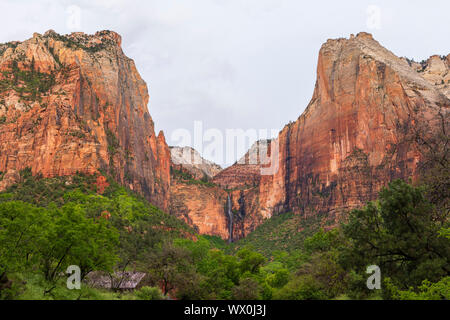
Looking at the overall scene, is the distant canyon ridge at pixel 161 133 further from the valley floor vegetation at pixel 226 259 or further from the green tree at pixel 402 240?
the green tree at pixel 402 240

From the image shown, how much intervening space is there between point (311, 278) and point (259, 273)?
1731 cm

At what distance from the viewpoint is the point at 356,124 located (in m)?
99.3

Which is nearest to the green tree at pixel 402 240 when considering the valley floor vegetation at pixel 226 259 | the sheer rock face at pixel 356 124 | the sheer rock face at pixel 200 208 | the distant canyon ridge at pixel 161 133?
the valley floor vegetation at pixel 226 259

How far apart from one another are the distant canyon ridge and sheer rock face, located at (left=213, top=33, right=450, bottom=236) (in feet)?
0.87

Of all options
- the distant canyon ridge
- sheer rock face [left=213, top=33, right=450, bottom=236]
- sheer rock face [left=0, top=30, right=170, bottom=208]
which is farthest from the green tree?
sheer rock face [left=213, top=33, right=450, bottom=236]

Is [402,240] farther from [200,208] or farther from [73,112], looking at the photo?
[200,208]

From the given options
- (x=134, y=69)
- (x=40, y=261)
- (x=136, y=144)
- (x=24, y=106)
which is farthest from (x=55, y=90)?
(x=40, y=261)

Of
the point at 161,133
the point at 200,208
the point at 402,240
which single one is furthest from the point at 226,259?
the point at 200,208

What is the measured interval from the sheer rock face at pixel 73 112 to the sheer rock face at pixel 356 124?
43922mm

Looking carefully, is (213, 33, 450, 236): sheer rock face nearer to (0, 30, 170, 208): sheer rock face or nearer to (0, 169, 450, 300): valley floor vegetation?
(0, 169, 450, 300): valley floor vegetation

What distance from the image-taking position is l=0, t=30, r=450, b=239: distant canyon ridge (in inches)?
3002

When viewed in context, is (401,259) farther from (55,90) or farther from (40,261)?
(55,90)

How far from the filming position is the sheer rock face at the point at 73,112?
74.6 metres

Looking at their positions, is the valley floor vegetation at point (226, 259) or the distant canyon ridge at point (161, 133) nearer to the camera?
the valley floor vegetation at point (226, 259)
